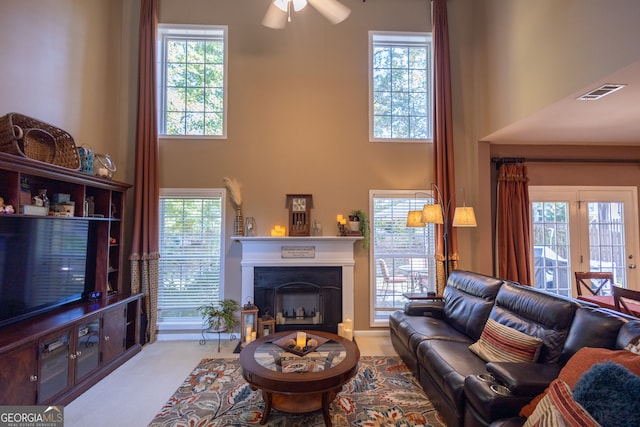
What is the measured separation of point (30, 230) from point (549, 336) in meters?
4.41

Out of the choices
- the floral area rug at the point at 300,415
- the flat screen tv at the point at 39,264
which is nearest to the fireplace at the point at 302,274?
the floral area rug at the point at 300,415

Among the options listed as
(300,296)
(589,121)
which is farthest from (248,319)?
(589,121)

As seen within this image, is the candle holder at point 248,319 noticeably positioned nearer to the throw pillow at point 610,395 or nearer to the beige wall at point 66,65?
the beige wall at point 66,65

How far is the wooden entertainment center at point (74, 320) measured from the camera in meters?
2.23

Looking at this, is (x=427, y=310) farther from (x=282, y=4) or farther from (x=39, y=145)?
(x=39, y=145)

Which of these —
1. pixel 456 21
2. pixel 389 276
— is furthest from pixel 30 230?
pixel 456 21

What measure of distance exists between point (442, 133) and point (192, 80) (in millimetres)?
3935

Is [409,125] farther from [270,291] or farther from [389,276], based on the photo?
[270,291]

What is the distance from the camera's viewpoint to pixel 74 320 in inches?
104

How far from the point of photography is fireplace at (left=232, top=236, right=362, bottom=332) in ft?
13.8

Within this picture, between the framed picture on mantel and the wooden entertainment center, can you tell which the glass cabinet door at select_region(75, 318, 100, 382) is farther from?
the framed picture on mantel

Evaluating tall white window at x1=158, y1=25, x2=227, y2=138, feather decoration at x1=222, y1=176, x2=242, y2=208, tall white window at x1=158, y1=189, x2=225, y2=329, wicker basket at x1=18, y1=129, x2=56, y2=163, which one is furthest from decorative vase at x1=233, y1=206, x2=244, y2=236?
wicker basket at x1=18, y1=129, x2=56, y2=163

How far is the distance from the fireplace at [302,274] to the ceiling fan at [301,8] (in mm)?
2641

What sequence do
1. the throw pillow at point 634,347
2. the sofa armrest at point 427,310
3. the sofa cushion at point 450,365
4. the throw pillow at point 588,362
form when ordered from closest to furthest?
the throw pillow at point 588,362 → the throw pillow at point 634,347 → the sofa cushion at point 450,365 → the sofa armrest at point 427,310
